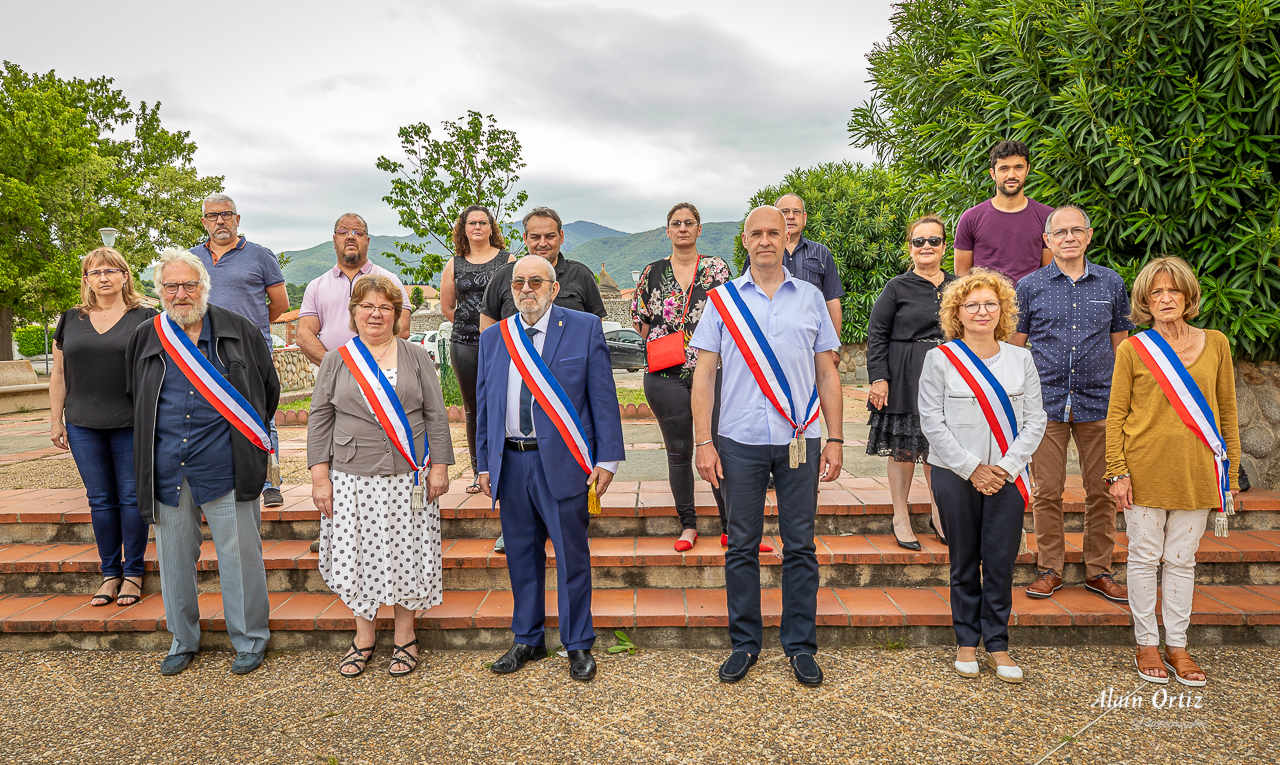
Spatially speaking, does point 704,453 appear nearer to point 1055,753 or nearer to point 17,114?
point 1055,753

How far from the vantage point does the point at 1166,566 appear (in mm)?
3055

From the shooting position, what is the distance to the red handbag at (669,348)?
366cm

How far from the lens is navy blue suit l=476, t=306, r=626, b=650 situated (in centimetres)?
306

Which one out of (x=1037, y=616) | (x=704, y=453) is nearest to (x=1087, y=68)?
(x=1037, y=616)

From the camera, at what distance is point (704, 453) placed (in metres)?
3.02

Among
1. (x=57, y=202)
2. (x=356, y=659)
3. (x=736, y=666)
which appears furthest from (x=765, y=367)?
(x=57, y=202)

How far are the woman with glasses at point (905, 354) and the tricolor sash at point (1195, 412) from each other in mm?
1045

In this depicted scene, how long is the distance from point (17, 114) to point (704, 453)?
30.1 meters

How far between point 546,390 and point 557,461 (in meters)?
0.33

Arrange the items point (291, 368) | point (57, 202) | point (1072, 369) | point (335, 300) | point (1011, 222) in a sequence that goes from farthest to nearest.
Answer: point (57, 202) → point (291, 368) → point (335, 300) → point (1011, 222) → point (1072, 369)

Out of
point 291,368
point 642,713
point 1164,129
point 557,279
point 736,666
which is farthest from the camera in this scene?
point 291,368

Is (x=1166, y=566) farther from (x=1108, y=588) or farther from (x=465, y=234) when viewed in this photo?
(x=465, y=234)

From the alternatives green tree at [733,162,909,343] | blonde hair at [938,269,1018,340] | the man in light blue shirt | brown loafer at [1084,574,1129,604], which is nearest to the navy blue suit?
the man in light blue shirt

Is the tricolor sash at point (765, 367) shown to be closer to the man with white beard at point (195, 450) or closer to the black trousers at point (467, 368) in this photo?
the black trousers at point (467, 368)
